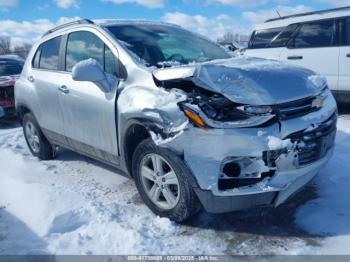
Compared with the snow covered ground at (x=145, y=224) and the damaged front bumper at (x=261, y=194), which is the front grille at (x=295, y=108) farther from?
the snow covered ground at (x=145, y=224)

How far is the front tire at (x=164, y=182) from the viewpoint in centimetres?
309

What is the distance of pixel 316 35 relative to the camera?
7.31 meters

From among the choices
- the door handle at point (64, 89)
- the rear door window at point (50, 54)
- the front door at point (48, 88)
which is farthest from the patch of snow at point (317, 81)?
the rear door window at point (50, 54)

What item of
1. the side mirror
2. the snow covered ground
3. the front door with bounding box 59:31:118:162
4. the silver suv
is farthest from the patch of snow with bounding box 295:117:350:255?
the side mirror

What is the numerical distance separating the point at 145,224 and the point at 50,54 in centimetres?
278

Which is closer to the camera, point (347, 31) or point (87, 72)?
point (87, 72)

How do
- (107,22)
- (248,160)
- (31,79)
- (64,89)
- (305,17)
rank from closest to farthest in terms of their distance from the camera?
(248,160) → (107,22) → (64,89) → (31,79) → (305,17)

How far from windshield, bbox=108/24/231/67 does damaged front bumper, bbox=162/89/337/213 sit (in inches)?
40.9

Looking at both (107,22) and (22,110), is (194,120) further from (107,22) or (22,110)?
(22,110)

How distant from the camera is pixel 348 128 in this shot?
5.84 m

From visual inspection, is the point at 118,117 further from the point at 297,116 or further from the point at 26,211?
→ the point at 297,116

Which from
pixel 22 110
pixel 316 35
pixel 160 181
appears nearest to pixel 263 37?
pixel 316 35

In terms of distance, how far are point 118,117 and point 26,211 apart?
1.36m

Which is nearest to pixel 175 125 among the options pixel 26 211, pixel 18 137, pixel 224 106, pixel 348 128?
pixel 224 106
